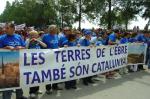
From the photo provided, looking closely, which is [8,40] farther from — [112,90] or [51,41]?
[112,90]

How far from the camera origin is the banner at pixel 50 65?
347 inches

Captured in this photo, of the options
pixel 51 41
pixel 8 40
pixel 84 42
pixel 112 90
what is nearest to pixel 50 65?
pixel 51 41

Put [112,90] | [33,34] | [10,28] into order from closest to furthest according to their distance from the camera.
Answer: [10,28], [33,34], [112,90]

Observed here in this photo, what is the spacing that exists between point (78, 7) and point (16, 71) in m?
37.1

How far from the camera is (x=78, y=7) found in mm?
45719

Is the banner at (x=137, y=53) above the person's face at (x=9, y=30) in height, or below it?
below

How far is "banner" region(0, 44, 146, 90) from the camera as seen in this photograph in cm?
881

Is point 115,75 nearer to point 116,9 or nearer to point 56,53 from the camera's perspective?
point 56,53

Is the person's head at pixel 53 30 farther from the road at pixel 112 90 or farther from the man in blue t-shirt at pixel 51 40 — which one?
the road at pixel 112 90

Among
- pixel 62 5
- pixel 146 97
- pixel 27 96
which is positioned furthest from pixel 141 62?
pixel 62 5

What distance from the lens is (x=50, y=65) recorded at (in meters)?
9.98

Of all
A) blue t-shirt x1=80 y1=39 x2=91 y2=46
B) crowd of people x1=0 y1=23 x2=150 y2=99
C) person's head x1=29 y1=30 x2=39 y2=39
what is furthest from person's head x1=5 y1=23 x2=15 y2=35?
blue t-shirt x1=80 y1=39 x2=91 y2=46

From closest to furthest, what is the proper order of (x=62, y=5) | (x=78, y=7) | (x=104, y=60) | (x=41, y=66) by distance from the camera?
1. (x=41, y=66)
2. (x=104, y=60)
3. (x=78, y=7)
4. (x=62, y=5)

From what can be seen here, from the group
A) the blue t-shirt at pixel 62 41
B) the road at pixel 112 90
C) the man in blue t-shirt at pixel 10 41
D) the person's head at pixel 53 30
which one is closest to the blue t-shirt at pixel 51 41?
the person's head at pixel 53 30
